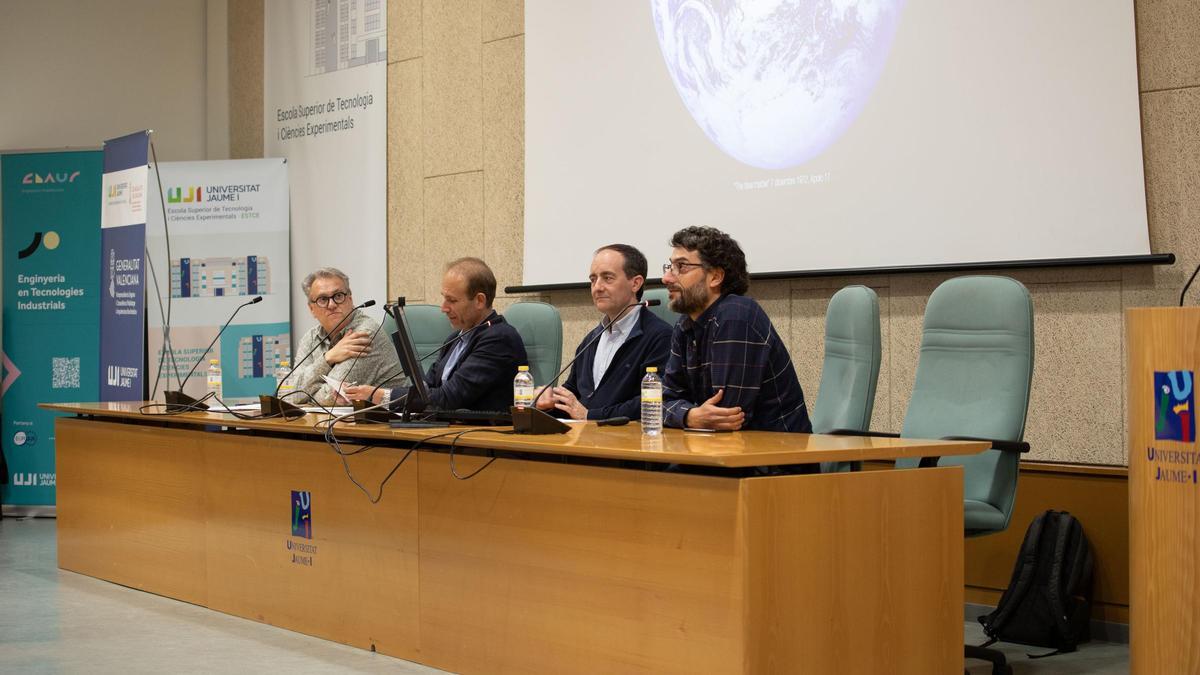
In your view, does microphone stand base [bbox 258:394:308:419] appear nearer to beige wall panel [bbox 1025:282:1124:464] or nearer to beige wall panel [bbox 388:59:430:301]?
beige wall panel [bbox 388:59:430:301]

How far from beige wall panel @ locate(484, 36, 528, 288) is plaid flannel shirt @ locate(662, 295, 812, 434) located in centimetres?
268

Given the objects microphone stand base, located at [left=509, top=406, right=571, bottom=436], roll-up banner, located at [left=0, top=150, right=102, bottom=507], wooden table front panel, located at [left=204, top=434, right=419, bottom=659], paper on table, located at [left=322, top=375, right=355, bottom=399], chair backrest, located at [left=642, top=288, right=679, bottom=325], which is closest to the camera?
microphone stand base, located at [left=509, top=406, right=571, bottom=436]

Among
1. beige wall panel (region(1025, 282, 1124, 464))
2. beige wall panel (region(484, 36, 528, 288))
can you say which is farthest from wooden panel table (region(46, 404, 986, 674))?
beige wall panel (region(484, 36, 528, 288))

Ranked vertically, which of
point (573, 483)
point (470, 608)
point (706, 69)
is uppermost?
point (706, 69)

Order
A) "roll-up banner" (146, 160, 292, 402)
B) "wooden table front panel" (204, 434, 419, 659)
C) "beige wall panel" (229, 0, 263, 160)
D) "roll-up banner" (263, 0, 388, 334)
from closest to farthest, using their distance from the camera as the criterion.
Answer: "wooden table front panel" (204, 434, 419, 659) → "roll-up banner" (263, 0, 388, 334) → "roll-up banner" (146, 160, 292, 402) → "beige wall panel" (229, 0, 263, 160)

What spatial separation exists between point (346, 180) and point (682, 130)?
2.39 meters

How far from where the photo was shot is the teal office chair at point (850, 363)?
3.70m

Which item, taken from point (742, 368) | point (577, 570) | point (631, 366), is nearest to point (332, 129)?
point (631, 366)

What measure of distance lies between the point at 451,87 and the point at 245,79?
1961mm

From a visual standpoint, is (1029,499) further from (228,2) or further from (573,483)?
(228,2)

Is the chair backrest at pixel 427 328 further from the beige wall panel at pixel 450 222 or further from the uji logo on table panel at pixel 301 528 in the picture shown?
the uji logo on table panel at pixel 301 528

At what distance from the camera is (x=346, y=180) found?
267 inches

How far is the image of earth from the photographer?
4.59 metres

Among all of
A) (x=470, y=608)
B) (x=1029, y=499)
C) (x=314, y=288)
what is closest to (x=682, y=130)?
(x=314, y=288)
